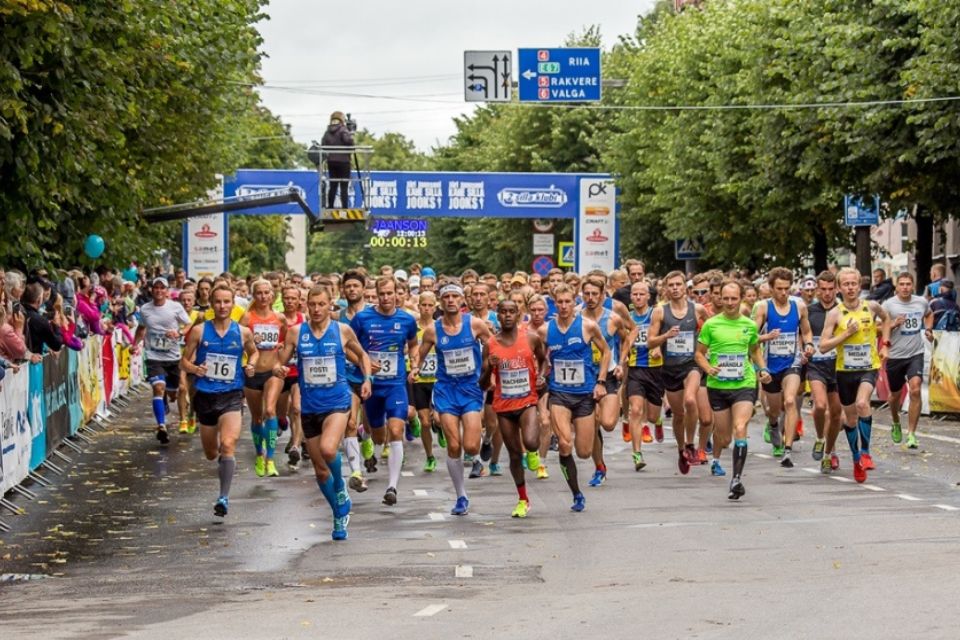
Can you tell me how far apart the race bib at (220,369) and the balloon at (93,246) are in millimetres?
11999

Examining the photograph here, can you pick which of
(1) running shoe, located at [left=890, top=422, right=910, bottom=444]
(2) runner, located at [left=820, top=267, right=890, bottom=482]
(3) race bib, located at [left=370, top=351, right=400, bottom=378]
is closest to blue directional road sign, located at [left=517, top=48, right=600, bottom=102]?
(1) running shoe, located at [left=890, top=422, right=910, bottom=444]

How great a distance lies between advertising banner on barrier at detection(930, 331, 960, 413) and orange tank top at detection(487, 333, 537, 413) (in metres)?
11.8

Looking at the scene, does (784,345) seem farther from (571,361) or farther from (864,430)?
(571,361)

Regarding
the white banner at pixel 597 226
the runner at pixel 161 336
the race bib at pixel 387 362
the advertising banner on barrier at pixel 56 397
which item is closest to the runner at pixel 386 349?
the race bib at pixel 387 362

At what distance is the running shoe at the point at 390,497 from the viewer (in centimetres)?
1606

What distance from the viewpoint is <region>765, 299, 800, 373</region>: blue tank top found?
18875mm

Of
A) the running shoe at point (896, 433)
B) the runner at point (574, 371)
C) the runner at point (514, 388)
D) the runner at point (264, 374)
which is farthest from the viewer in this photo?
the running shoe at point (896, 433)

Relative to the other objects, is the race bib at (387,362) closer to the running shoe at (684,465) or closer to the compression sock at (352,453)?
the compression sock at (352,453)

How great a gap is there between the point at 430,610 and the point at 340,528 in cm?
380

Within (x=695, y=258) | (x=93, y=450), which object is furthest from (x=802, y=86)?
(x=93, y=450)

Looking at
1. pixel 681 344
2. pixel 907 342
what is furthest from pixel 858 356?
pixel 907 342

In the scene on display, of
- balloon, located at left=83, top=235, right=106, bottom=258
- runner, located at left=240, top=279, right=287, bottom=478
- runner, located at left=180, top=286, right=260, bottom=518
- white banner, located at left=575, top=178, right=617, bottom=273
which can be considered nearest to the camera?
runner, located at left=180, top=286, right=260, bottom=518

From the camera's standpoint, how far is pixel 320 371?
14.6 m

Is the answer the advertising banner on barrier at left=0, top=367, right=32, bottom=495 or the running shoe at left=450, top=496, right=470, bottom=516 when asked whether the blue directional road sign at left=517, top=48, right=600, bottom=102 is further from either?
the running shoe at left=450, top=496, right=470, bottom=516
